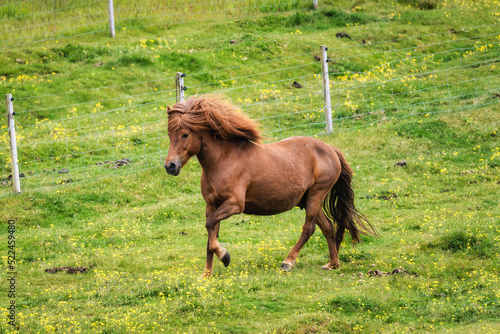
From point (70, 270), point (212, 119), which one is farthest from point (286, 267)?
point (70, 270)

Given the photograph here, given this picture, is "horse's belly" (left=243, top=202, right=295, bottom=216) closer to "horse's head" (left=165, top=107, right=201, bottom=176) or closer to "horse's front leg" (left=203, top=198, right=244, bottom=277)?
"horse's front leg" (left=203, top=198, right=244, bottom=277)

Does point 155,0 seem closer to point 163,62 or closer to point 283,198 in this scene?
point 163,62

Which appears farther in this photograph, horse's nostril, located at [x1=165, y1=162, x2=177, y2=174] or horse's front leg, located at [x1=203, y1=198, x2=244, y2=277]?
horse's front leg, located at [x1=203, y1=198, x2=244, y2=277]

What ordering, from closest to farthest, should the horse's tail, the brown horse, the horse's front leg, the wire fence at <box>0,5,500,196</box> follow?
the horse's front leg < the brown horse < the horse's tail < the wire fence at <box>0,5,500,196</box>

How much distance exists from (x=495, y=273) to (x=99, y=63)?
16.4 m

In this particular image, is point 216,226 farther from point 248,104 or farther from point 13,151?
point 248,104

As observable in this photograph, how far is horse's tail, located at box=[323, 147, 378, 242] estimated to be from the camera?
9250 millimetres

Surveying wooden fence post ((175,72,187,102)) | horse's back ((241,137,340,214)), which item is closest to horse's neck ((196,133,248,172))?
horse's back ((241,137,340,214))

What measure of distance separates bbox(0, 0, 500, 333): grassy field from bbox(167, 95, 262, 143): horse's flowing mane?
2.09 m

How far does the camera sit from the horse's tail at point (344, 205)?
925 centimetres

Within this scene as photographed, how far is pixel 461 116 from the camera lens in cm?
1555

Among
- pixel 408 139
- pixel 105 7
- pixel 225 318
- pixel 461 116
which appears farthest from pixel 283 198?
pixel 105 7

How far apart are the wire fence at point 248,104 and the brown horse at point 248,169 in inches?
184

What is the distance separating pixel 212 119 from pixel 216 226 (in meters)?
1.59
